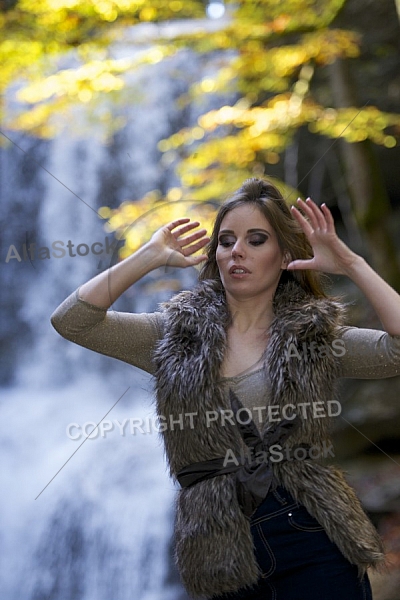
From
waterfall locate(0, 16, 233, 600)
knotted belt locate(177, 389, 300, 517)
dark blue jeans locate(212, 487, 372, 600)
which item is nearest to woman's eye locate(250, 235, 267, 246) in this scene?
knotted belt locate(177, 389, 300, 517)

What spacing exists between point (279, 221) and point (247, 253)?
7 cm

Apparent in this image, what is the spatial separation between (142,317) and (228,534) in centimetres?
35

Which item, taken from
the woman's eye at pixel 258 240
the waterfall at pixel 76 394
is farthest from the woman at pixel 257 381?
the waterfall at pixel 76 394

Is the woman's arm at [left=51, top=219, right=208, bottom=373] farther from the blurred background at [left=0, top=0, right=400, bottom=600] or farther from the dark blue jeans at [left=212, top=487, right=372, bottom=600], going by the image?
Answer: the blurred background at [left=0, top=0, right=400, bottom=600]

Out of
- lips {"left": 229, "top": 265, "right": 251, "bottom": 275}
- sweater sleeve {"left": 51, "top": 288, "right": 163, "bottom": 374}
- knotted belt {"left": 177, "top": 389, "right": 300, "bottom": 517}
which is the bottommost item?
knotted belt {"left": 177, "top": 389, "right": 300, "bottom": 517}

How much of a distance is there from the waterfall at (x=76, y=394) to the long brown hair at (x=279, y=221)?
0.77 metres

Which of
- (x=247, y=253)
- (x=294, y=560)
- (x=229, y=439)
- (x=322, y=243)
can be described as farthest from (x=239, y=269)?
(x=294, y=560)

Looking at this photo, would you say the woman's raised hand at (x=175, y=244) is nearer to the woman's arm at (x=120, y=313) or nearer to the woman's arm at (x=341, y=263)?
the woman's arm at (x=120, y=313)

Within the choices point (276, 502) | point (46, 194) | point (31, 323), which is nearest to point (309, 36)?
point (46, 194)

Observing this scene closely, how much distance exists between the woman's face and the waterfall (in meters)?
0.77

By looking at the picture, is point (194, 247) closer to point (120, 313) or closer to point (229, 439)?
point (120, 313)

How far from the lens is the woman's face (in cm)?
109

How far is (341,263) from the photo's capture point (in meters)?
1.04

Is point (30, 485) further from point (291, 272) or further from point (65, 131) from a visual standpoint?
point (291, 272)
